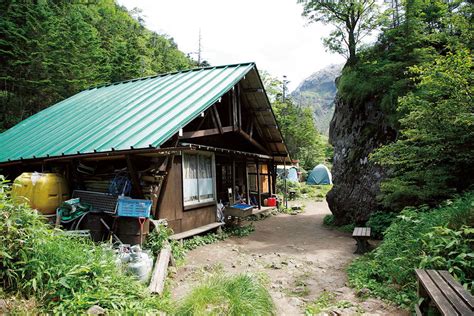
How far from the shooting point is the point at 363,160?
411 inches

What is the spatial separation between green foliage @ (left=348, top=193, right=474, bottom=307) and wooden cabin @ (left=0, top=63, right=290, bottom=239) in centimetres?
454

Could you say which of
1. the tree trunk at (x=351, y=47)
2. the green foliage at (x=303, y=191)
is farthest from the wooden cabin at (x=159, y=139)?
the green foliage at (x=303, y=191)

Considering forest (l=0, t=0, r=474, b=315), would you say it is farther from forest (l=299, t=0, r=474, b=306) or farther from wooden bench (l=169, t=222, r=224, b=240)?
wooden bench (l=169, t=222, r=224, b=240)

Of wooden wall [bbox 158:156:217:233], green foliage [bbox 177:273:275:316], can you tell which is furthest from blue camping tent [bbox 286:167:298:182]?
green foliage [bbox 177:273:275:316]

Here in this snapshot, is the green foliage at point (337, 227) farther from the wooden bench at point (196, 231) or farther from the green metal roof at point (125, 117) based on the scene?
the green metal roof at point (125, 117)

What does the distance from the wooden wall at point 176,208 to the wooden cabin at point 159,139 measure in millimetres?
26

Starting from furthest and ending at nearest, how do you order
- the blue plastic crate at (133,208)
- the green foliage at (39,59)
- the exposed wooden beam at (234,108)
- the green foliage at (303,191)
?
the green foliage at (303,191) < the green foliage at (39,59) < the exposed wooden beam at (234,108) < the blue plastic crate at (133,208)

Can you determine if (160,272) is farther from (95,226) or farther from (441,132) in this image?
(441,132)

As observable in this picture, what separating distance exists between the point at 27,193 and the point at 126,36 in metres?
32.4

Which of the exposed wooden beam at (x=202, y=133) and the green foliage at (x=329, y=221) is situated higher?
the exposed wooden beam at (x=202, y=133)

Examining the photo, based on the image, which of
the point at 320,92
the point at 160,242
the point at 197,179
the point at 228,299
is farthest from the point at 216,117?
the point at 320,92

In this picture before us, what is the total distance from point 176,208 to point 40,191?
326cm

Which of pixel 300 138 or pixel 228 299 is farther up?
pixel 300 138

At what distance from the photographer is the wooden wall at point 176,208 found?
757cm
